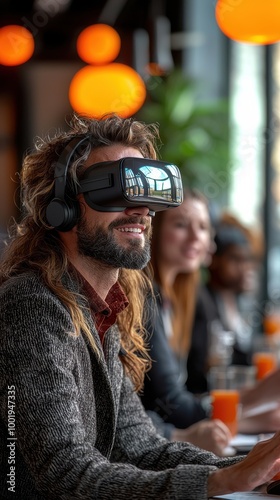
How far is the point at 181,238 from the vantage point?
3549mm

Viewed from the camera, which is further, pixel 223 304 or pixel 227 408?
pixel 223 304

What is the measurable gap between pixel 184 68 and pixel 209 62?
0.74 feet

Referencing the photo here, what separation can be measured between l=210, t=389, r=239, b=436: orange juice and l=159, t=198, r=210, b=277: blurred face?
96 cm

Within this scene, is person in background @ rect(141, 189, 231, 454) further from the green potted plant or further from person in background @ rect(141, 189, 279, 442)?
the green potted plant

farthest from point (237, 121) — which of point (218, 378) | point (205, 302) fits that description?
point (218, 378)

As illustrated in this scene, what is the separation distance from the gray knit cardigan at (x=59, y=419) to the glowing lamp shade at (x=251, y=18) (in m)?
→ 2.30

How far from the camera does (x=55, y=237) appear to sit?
1.75m

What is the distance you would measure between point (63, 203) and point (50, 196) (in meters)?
0.09

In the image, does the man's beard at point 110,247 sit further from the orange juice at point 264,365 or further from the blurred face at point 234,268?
the blurred face at point 234,268

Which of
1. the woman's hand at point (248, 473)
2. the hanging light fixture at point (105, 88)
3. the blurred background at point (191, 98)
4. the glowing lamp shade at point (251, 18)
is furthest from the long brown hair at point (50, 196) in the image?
the blurred background at point (191, 98)

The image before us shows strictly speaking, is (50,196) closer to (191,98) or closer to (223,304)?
(223,304)

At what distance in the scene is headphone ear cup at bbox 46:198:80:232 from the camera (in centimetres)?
166

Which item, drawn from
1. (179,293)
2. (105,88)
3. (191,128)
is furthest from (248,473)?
(191,128)

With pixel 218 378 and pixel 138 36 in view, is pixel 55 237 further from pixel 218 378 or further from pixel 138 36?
pixel 138 36
